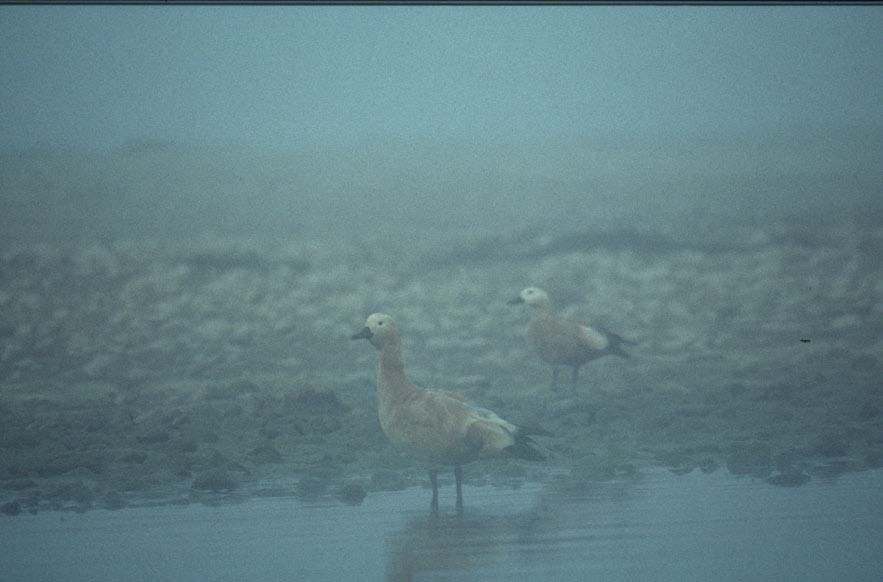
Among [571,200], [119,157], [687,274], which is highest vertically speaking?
[119,157]

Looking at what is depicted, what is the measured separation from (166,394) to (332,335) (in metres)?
1.58

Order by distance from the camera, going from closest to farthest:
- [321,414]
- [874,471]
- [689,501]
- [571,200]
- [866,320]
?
[689,501], [874,471], [321,414], [866,320], [571,200]

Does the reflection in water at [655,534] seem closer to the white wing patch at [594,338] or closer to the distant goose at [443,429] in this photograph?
the distant goose at [443,429]

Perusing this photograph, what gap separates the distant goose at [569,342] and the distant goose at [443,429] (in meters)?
1.64

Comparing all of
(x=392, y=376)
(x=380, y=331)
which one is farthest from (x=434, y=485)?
(x=380, y=331)

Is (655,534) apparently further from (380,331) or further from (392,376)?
(380,331)

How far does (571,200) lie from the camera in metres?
12.4

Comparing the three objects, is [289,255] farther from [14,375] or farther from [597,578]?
[597,578]

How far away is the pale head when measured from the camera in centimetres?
549

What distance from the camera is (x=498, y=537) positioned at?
4.43 metres

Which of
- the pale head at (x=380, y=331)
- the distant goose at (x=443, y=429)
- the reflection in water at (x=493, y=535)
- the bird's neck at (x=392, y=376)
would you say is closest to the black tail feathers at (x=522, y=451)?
the distant goose at (x=443, y=429)

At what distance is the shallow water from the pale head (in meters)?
0.78

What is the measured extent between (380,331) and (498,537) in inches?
56.2

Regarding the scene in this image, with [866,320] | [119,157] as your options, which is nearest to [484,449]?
[866,320]
